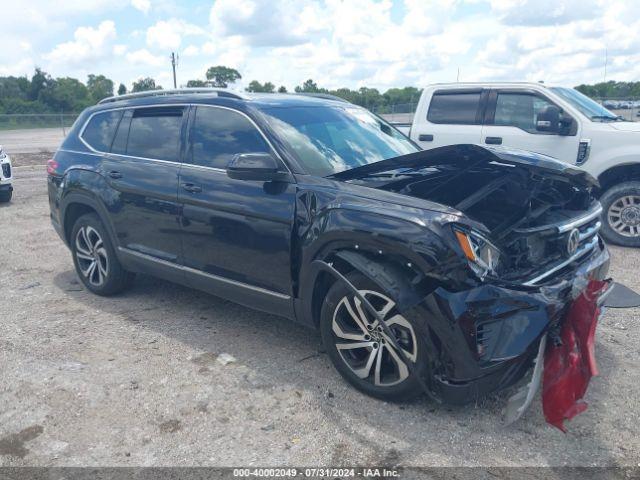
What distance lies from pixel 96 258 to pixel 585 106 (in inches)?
248

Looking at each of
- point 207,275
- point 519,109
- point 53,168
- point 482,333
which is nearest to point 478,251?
point 482,333

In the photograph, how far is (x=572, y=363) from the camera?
2.96 metres

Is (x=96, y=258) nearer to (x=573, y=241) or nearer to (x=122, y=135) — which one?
(x=122, y=135)

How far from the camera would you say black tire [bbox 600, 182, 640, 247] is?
6969 mm

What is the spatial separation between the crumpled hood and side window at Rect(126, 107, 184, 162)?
1.59 meters

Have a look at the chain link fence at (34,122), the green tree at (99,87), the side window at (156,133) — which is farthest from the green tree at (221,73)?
the side window at (156,133)

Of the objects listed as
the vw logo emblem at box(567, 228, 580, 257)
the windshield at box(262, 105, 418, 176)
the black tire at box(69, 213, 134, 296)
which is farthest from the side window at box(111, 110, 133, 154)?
the vw logo emblem at box(567, 228, 580, 257)

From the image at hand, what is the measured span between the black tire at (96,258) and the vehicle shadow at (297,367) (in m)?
0.14

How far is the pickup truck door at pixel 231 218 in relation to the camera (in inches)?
148

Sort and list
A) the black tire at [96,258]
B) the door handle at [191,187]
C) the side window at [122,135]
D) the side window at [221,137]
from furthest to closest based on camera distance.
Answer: the black tire at [96,258]
the side window at [122,135]
the door handle at [191,187]
the side window at [221,137]

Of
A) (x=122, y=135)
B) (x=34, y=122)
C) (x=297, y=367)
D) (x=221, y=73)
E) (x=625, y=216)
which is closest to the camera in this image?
(x=297, y=367)

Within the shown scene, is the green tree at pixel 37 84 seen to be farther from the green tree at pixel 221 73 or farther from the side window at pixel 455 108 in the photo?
the side window at pixel 455 108

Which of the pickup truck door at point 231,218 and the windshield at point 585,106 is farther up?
the windshield at point 585,106

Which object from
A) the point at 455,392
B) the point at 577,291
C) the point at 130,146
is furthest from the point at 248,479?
the point at 130,146
